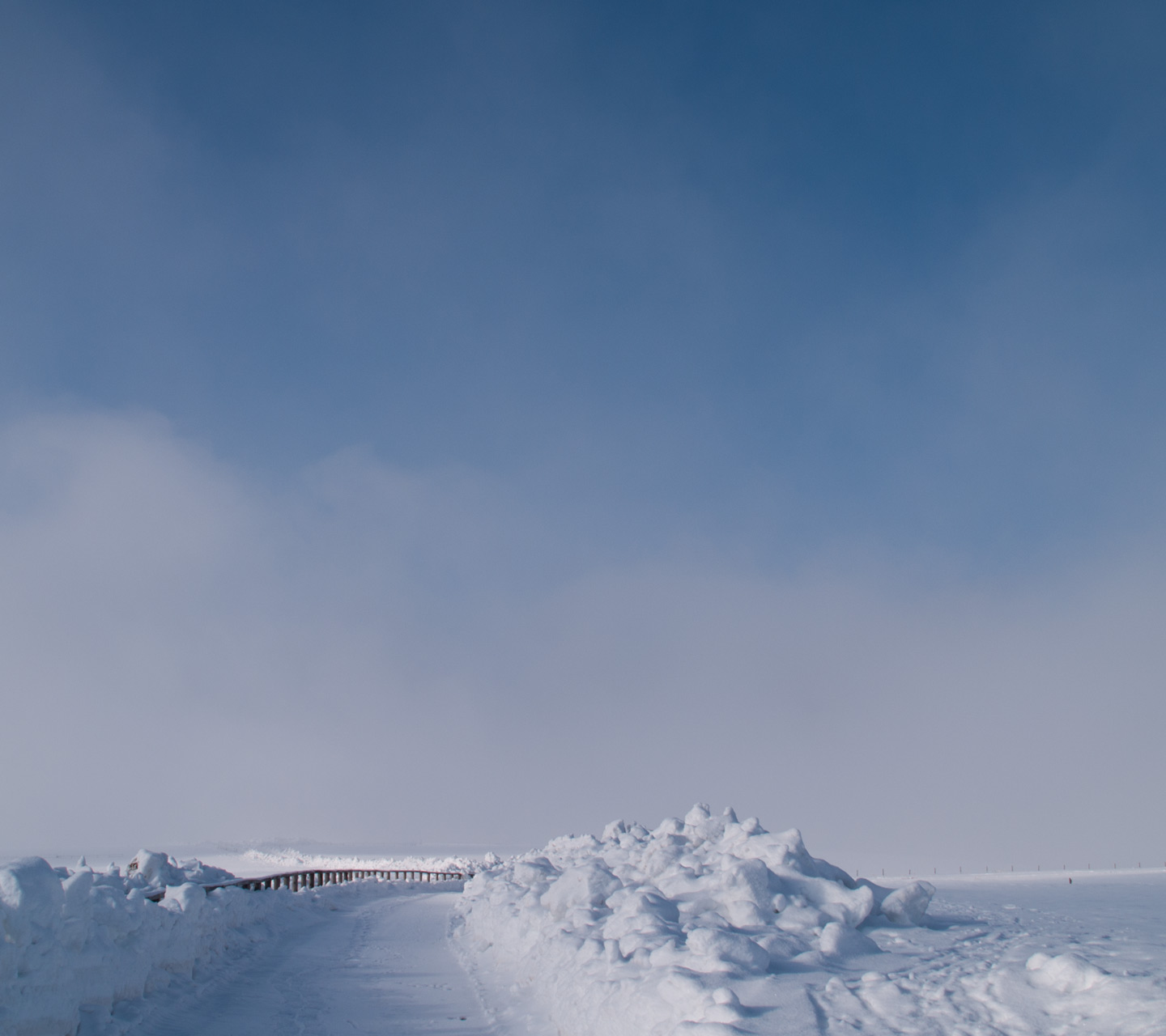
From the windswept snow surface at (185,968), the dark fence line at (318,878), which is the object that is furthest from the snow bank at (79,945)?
the dark fence line at (318,878)

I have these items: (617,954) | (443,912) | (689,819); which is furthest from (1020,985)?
(443,912)

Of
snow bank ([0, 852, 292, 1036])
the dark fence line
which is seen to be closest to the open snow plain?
snow bank ([0, 852, 292, 1036])

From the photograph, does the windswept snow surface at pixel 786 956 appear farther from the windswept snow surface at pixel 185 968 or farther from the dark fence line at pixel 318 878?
the dark fence line at pixel 318 878

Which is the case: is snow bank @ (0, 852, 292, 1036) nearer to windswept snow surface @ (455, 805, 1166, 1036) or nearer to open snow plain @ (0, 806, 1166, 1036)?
open snow plain @ (0, 806, 1166, 1036)

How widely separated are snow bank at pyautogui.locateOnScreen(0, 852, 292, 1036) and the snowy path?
23.9 inches

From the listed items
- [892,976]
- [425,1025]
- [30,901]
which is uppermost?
[30,901]

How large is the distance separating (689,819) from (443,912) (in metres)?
8.11

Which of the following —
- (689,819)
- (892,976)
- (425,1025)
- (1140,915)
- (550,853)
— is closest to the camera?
(892,976)

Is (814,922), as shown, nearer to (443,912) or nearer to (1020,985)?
(1020,985)

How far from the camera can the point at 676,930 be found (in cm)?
1092

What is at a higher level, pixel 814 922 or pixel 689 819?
pixel 689 819

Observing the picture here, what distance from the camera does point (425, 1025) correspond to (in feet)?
33.3

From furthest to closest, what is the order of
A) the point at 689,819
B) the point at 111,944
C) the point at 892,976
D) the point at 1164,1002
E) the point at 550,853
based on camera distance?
the point at 550,853 < the point at 689,819 < the point at 111,944 < the point at 892,976 < the point at 1164,1002

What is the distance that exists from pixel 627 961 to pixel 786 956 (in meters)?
1.93
